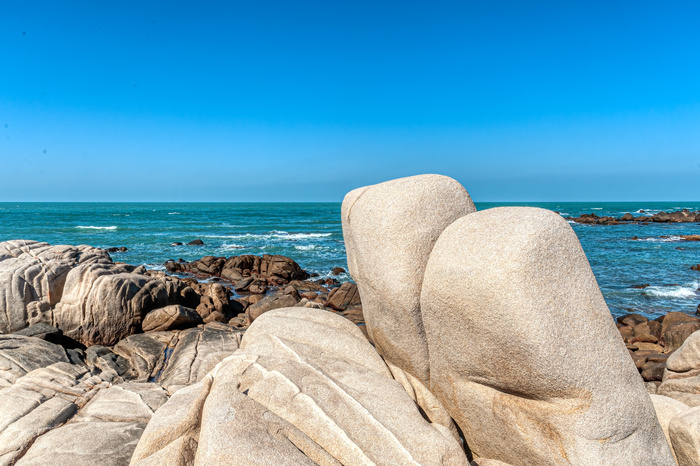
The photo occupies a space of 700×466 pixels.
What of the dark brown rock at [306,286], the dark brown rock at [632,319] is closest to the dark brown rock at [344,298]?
the dark brown rock at [306,286]

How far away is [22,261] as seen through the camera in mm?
9219

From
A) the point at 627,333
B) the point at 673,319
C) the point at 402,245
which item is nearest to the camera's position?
the point at 402,245

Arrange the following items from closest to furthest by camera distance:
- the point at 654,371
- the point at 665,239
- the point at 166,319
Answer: the point at 654,371 < the point at 166,319 < the point at 665,239

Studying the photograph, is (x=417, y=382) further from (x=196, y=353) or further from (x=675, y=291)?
(x=675, y=291)

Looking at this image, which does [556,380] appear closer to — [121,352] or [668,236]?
[121,352]

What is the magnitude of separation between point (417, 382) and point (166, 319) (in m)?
6.60

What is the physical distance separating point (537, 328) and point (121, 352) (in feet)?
25.6

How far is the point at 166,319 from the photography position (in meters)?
9.42

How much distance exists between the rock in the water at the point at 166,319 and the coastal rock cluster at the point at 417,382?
291 cm

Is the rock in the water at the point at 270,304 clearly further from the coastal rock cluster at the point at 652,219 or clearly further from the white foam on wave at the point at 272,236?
the coastal rock cluster at the point at 652,219

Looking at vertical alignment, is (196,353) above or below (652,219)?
above

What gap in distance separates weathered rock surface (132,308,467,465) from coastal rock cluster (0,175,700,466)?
0.01 m

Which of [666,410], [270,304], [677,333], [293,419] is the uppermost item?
[293,419]

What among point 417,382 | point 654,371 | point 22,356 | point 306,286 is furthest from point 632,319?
point 22,356
